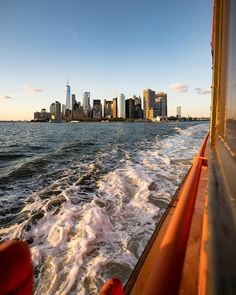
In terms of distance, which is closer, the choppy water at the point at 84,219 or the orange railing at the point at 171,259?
the orange railing at the point at 171,259

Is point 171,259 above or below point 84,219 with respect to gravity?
above

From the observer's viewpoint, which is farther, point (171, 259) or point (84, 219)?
point (84, 219)

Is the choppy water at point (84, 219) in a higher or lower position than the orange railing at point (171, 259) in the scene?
lower

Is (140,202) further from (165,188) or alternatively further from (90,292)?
(90,292)

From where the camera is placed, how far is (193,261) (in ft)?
8.04

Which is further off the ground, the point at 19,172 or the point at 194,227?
the point at 194,227

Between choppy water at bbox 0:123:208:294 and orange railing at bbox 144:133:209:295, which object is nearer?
orange railing at bbox 144:133:209:295

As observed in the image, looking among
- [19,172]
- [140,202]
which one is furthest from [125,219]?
[19,172]

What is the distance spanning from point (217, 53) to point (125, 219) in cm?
372

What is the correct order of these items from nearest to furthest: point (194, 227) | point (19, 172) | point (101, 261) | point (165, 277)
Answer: point (165, 277), point (194, 227), point (101, 261), point (19, 172)

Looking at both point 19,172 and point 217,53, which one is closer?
point 217,53

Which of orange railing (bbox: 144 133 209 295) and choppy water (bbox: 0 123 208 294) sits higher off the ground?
orange railing (bbox: 144 133 209 295)

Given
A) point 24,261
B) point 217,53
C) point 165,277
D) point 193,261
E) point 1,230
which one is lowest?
point 1,230

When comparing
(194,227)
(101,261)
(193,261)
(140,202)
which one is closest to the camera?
(193,261)
